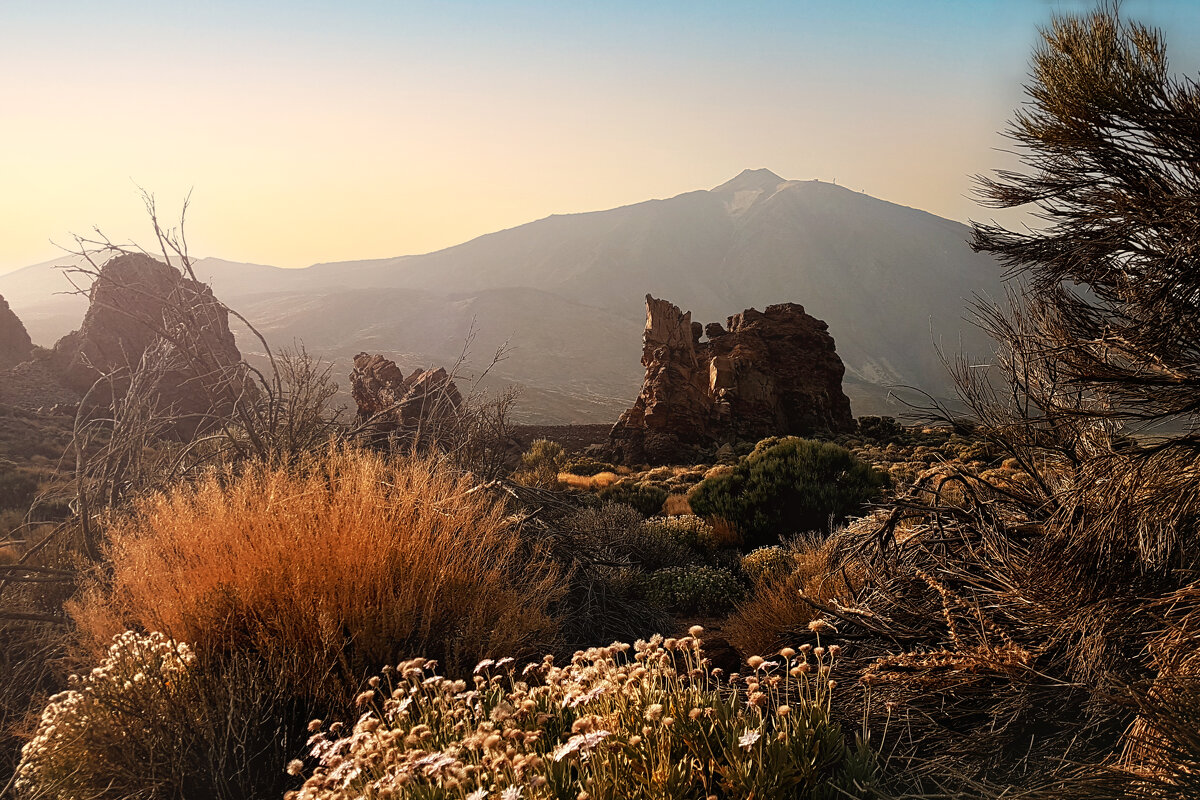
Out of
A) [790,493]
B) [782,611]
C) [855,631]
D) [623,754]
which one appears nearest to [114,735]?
[623,754]

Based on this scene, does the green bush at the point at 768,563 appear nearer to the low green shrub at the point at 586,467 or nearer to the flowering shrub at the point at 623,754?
the flowering shrub at the point at 623,754

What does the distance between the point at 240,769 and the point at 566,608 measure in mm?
3238

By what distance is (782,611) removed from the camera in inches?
249

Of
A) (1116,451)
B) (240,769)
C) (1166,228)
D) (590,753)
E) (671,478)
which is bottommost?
(671,478)

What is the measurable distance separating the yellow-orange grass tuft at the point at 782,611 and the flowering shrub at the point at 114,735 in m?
3.94

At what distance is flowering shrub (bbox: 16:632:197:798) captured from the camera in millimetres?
3521

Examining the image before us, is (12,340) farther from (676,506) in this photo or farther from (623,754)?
(623,754)

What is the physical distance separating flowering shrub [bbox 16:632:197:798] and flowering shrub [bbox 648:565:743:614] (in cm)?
520

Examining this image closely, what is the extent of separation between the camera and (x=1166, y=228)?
3758 millimetres

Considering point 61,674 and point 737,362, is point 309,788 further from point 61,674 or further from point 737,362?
point 737,362

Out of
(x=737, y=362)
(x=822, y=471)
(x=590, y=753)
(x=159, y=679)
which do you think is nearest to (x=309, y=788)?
(x=590, y=753)

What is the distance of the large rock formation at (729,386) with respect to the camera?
27.4 m

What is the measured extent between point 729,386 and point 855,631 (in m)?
23.7

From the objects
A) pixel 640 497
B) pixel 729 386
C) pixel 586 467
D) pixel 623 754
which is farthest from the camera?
pixel 729 386
